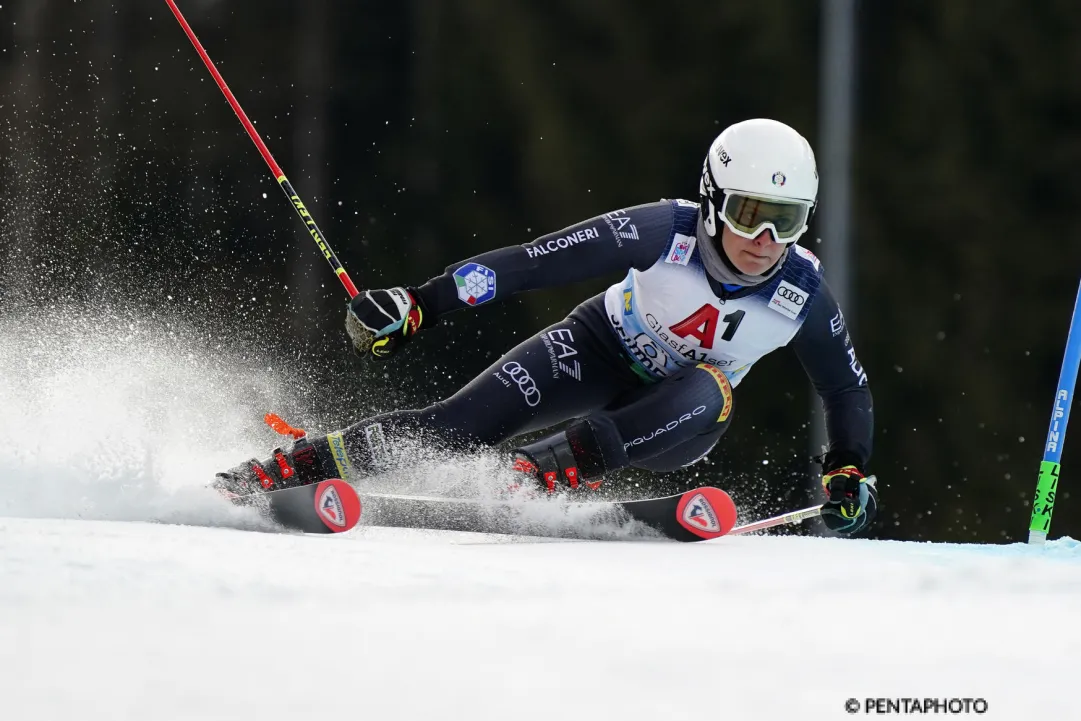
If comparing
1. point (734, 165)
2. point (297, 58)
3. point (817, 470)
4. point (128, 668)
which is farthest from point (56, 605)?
point (297, 58)

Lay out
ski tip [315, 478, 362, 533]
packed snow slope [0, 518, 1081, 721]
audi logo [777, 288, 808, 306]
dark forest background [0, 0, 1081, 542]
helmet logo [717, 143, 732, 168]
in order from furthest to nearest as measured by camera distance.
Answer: dark forest background [0, 0, 1081, 542] < audi logo [777, 288, 808, 306] < helmet logo [717, 143, 732, 168] < ski tip [315, 478, 362, 533] < packed snow slope [0, 518, 1081, 721]

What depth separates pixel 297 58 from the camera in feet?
24.0

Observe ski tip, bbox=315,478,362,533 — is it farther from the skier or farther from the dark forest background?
the dark forest background

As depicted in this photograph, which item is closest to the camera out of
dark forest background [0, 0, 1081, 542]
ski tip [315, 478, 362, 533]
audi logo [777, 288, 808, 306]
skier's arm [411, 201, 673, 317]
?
ski tip [315, 478, 362, 533]

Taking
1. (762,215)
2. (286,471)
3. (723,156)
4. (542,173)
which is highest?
(542,173)

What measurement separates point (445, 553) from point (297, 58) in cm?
559

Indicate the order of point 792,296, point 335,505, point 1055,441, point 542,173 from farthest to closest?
point 542,173 → point 1055,441 → point 792,296 → point 335,505

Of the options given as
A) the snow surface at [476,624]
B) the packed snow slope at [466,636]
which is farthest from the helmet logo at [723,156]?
the packed snow slope at [466,636]

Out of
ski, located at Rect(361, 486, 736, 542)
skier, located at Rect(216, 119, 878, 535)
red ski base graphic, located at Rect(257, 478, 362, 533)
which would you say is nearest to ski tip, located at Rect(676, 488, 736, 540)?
ski, located at Rect(361, 486, 736, 542)

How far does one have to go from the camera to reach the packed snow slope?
1342 mm

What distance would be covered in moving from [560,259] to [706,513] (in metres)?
0.69

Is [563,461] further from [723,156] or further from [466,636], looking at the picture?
[466,636]

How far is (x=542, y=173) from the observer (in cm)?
678

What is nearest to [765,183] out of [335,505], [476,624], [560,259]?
[560,259]
